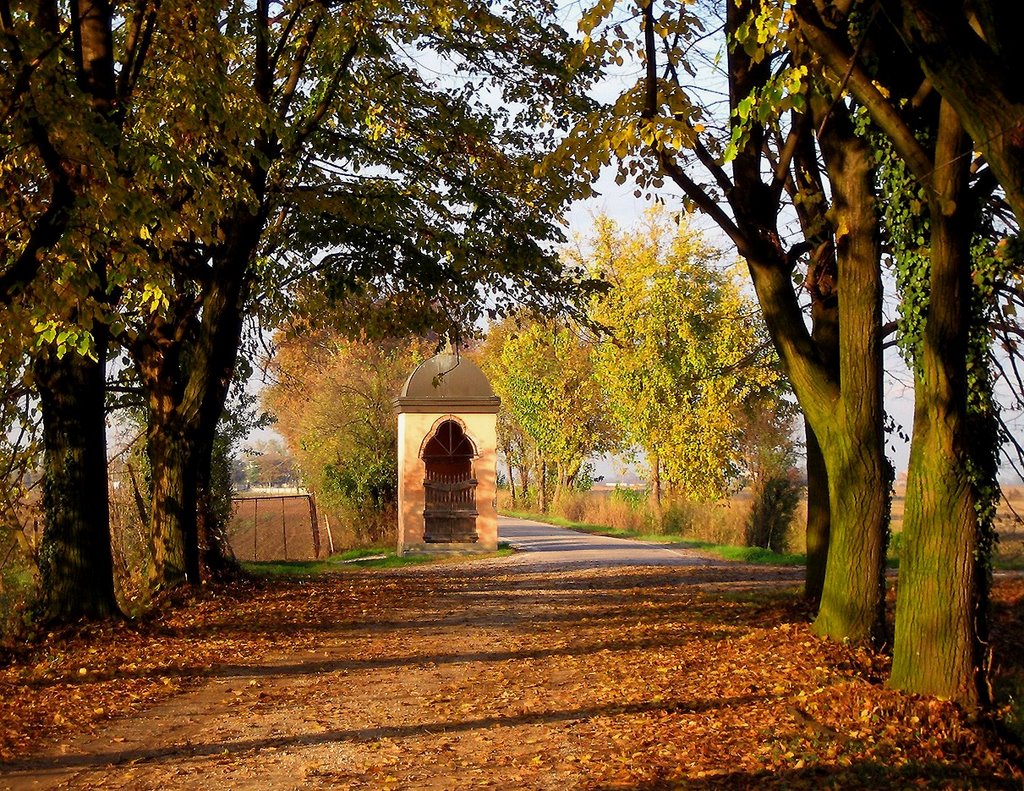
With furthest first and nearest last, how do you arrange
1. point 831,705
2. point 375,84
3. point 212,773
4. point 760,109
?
point 375,84 < point 831,705 < point 760,109 < point 212,773

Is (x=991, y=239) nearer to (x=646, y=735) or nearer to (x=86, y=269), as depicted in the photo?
(x=646, y=735)

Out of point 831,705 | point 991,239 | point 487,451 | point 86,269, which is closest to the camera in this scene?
point 831,705

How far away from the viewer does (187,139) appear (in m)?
11.9

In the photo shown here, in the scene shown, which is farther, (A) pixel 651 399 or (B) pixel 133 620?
(A) pixel 651 399

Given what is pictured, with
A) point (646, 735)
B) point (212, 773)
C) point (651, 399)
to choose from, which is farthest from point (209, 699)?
point (651, 399)

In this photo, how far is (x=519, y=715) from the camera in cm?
804

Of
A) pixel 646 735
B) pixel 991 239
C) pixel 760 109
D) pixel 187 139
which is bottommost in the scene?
pixel 646 735

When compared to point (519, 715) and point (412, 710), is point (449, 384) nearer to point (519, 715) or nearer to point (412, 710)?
point (412, 710)

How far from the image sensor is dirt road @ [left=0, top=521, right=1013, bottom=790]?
21.1 feet

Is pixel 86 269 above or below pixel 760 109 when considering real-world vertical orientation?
below

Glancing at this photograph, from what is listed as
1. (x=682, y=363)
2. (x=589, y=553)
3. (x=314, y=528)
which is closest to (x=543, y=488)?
(x=682, y=363)

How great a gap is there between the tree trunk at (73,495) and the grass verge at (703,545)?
12.9 meters

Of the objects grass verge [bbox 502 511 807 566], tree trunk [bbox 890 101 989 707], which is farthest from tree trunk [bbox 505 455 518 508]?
tree trunk [bbox 890 101 989 707]

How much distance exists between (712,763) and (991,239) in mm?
4801
